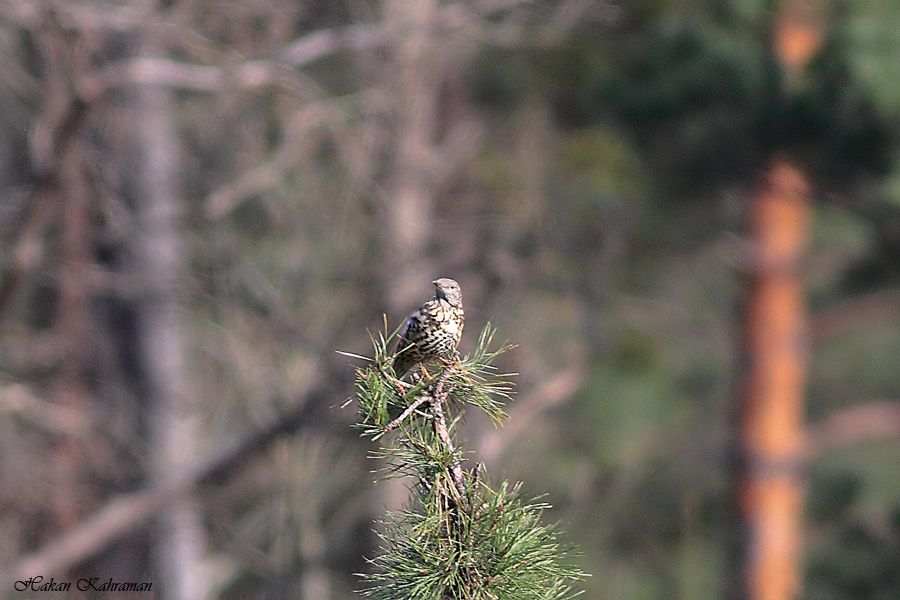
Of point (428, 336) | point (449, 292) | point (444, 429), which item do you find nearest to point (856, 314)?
point (449, 292)

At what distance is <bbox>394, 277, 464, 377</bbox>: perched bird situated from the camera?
2.67 metres

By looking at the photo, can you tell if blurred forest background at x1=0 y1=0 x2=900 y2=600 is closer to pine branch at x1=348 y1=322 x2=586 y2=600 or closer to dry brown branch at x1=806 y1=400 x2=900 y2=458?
dry brown branch at x1=806 y1=400 x2=900 y2=458

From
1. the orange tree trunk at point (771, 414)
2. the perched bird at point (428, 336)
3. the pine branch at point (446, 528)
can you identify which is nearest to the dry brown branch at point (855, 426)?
the orange tree trunk at point (771, 414)

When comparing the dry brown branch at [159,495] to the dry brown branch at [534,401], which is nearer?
the dry brown branch at [159,495]

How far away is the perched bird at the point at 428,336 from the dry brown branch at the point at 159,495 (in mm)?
4365

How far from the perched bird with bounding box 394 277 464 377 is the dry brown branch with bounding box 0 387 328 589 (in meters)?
4.36

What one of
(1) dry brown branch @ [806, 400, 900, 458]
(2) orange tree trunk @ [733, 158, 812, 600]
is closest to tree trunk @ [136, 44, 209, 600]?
(2) orange tree trunk @ [733, 158, 812, 600]

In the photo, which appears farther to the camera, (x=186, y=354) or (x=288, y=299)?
(x=186, y=354)

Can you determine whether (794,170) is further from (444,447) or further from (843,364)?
(843,364)

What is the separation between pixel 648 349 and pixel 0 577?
6387 millimetres

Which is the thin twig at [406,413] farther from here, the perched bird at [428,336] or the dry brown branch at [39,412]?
the dry brown branch at [39,412]

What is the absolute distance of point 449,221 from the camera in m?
9.90

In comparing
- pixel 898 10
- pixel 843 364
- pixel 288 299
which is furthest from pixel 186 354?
pixel 843 364

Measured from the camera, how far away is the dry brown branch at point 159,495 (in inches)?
279
